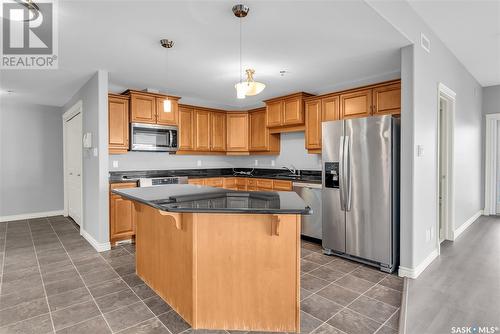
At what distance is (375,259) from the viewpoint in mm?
3154

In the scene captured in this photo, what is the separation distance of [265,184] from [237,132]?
149 centimetres

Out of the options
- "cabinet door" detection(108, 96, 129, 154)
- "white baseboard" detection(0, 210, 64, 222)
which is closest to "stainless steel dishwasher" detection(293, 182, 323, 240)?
"cabinet door" detection(108, 96, 129, 154)

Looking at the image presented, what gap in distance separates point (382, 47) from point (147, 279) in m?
3.44

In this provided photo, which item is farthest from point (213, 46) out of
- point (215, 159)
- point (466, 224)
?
point (466, 224)

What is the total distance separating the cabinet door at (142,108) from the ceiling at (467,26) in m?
3.69

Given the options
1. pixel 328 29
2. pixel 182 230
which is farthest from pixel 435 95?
pixel 182 230

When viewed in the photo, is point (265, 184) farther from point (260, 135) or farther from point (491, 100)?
point (491, 100)

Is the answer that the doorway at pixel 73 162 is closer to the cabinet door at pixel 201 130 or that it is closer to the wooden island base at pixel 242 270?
the cabinet door at pixel 201 130

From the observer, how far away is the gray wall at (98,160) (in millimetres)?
3738

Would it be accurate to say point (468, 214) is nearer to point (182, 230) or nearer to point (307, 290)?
point (307, 290)

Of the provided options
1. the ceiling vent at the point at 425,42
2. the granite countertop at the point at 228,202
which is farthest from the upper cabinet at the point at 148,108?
the ceiling vent at the point at 425,42

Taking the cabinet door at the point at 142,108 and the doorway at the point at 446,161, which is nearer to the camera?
the doorway at the point at 446,161

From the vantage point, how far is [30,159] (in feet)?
19.0

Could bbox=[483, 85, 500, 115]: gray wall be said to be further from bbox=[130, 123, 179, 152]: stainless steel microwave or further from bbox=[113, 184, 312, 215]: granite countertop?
Answer: bbox=[130, 123, 179, 152]: stainless steel microwave
